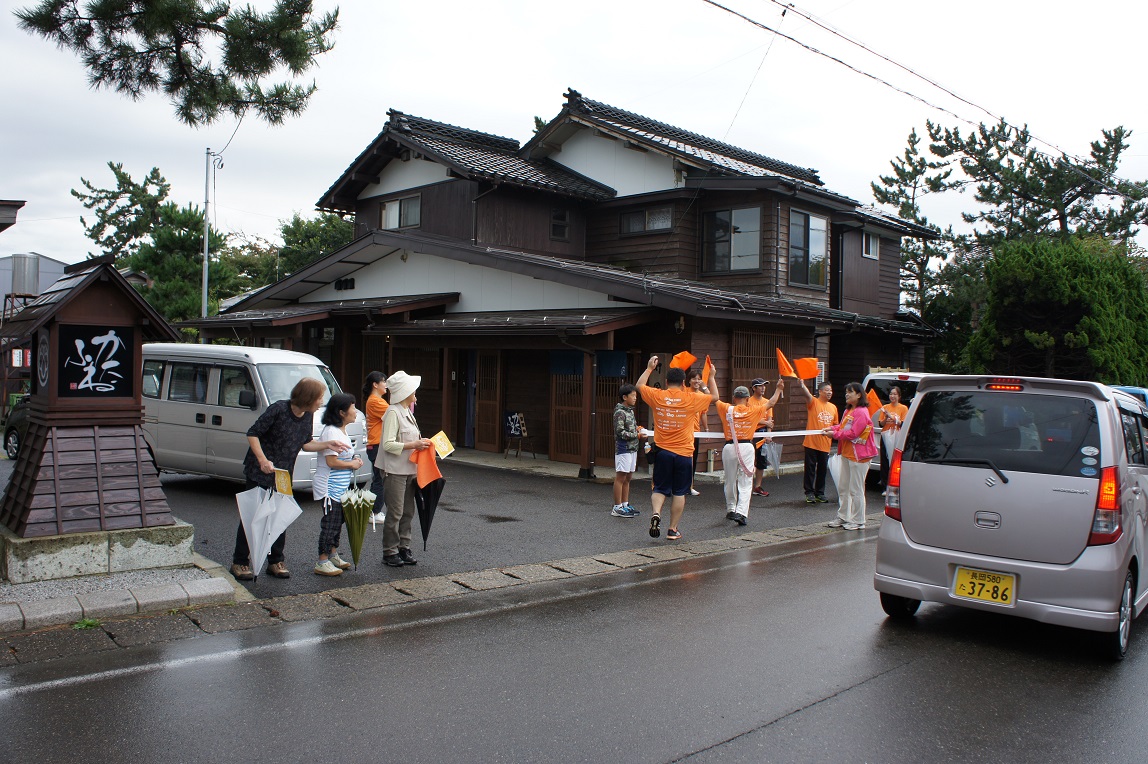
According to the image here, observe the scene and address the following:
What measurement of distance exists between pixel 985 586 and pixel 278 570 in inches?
219

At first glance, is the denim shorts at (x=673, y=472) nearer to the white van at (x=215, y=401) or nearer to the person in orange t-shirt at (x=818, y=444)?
the person in orange t-shirt at (x=818, y=444)

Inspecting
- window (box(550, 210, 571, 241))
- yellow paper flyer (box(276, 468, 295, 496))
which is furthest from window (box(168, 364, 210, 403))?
window (box(550, 210, 571, 241))

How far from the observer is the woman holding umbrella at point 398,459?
7414 mm

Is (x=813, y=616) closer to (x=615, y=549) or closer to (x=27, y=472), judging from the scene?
(x=615, y=549)

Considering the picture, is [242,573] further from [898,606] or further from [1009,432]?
[1009,432]

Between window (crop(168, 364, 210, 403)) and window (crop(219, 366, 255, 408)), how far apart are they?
334 millimetres

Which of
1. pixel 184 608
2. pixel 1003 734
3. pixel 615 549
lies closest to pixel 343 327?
pixel 615 549

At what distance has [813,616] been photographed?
6418mm

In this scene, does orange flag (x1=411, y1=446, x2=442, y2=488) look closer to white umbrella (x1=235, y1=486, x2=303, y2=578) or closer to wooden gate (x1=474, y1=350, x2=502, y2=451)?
white umbrella (x1=235, y1=486, x2=303, y2=578)

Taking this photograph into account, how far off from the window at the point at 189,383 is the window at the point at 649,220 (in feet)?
36.6

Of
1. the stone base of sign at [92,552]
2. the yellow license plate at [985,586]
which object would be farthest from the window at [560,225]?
A: the yellow license plate at [985,586]

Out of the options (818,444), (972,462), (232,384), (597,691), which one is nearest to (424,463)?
(597,691)

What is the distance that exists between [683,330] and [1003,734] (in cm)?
1073

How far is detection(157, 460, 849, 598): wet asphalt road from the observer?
7840mm
